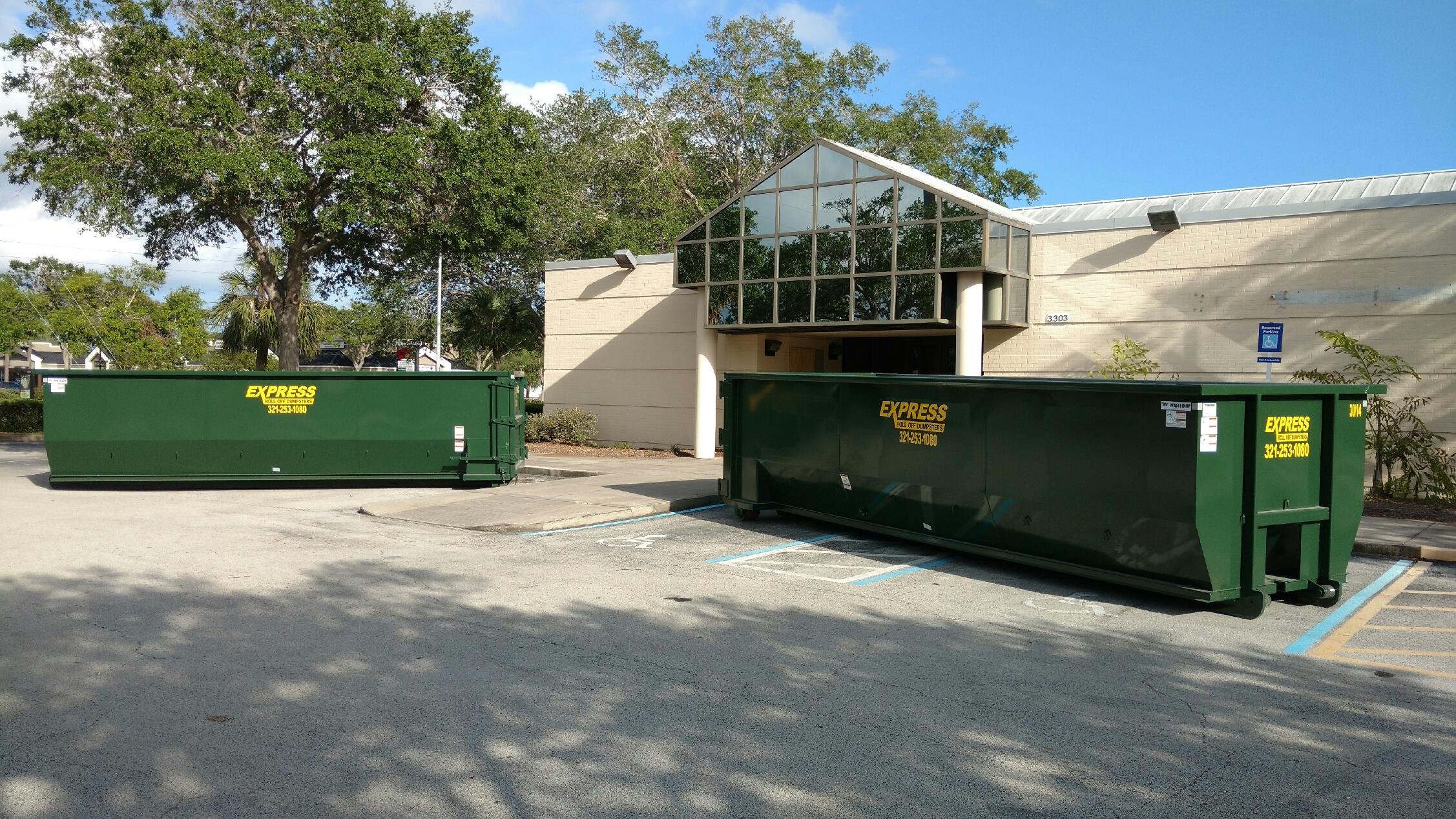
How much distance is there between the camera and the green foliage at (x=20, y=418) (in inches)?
1185

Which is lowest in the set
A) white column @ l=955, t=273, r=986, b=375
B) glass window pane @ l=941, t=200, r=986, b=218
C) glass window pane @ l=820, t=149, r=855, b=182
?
white column @ l=955, t=273, r=986, b=375

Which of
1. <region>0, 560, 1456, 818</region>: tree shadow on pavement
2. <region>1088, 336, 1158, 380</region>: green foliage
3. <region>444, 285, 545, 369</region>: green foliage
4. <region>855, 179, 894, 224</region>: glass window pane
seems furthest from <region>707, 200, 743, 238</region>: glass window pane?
<region>444, 285, 545, 369</region>: green foliage

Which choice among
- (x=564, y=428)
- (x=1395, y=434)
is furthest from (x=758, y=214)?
(x=1395, y=434)

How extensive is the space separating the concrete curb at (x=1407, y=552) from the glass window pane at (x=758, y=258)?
1216cm

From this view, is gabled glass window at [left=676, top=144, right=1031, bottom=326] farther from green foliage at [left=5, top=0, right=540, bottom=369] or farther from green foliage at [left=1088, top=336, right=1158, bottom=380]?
green foliage at [left=5, top=0, right=540, bottom=369]

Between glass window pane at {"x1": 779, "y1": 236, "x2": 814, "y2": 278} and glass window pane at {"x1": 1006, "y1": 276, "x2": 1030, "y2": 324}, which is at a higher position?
glass window pane at {"x1": 779, "y1": 236, "x2": 814, "y2": 278}

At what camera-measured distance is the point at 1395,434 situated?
50.9ft

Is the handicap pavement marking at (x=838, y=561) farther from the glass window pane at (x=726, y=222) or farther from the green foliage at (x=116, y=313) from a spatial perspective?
the green foliage at (x=116, y=313)

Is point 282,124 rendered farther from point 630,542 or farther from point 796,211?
point 630,542

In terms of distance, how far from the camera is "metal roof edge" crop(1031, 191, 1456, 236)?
639 inches

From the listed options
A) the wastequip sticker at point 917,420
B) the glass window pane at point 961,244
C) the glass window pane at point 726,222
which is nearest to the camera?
the wastequip sticker at point 917,420

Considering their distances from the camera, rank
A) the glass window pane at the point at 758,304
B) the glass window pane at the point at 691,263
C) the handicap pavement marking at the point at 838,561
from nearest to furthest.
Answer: the handicap pavement marking at the point at 838,561 → the glass window pane at the point at 758,304 → the glass window pane at the point at 691,263

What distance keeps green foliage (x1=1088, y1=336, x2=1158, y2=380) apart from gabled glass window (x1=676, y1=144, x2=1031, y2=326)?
1.76m

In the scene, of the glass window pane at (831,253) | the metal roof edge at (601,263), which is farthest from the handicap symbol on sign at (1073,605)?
the metal roof edge at (601,263)
